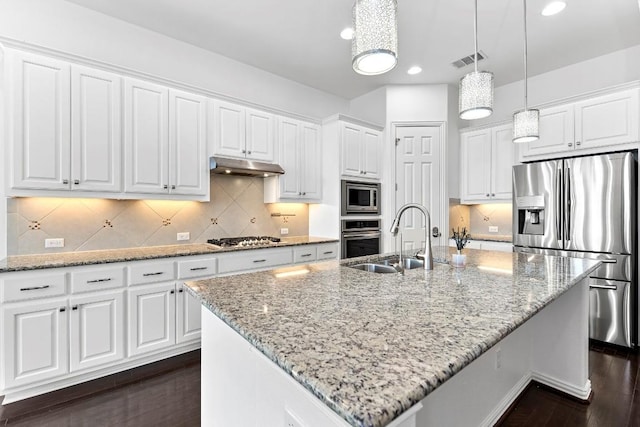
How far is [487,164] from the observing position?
4082mm

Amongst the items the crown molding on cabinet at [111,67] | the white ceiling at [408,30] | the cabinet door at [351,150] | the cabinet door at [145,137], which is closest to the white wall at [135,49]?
the white ceiling at [408,30]

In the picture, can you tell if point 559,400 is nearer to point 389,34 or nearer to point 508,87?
point 389,34

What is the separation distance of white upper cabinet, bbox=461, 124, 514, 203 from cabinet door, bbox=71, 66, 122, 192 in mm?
4092

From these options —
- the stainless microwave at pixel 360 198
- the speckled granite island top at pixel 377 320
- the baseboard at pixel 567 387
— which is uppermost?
the stainless microwave at pixel 360 198

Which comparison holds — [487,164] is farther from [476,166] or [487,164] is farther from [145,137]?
[145,137]

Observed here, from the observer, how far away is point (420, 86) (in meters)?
4.21

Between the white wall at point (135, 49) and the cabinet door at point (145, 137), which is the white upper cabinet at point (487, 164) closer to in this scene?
the white wall at point (135, 49)

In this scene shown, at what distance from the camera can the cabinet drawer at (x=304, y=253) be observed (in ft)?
11.4

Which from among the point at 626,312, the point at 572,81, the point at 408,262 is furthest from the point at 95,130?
the point at 572,81

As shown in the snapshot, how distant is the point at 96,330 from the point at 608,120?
492cm

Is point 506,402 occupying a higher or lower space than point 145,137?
lower

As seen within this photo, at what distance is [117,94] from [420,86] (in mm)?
3540

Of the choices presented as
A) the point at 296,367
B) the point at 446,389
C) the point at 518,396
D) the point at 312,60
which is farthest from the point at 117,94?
the point at 518,396

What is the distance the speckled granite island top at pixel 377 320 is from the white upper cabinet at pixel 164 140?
5.48 feet
